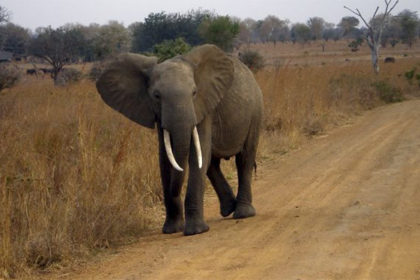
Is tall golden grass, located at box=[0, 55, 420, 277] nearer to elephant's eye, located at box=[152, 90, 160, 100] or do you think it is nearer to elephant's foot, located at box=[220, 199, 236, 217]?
elephant's eye, located at box=[152, 90, 160, 100]

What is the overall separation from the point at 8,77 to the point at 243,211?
7.87 metres

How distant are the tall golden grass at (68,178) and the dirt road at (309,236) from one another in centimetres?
35

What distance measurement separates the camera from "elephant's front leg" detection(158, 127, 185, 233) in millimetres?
6680

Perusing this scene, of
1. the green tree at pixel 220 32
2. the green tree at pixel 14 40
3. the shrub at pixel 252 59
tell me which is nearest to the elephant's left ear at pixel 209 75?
the shrub at pixel 252 59

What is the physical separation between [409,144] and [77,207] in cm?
770

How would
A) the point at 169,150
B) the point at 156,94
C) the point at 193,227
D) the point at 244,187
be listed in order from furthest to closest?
Result: the point at 244,187 → the point at 193,227 → the point at 156,94 → the point at 169,150

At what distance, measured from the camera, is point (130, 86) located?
7.00 metres

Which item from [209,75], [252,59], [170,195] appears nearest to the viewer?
[170,195]

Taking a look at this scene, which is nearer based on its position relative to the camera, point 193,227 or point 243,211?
point 193,227

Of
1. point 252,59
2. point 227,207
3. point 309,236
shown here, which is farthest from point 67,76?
point 309,236

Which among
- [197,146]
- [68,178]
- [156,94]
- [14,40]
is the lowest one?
[68,178]

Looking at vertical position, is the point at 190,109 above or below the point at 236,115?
above

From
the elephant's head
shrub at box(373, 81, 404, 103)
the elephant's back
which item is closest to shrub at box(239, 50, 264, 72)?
shrub at box(373, 81, 404, 103)

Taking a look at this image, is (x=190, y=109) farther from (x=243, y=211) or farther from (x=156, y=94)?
(x=243, y=211)
